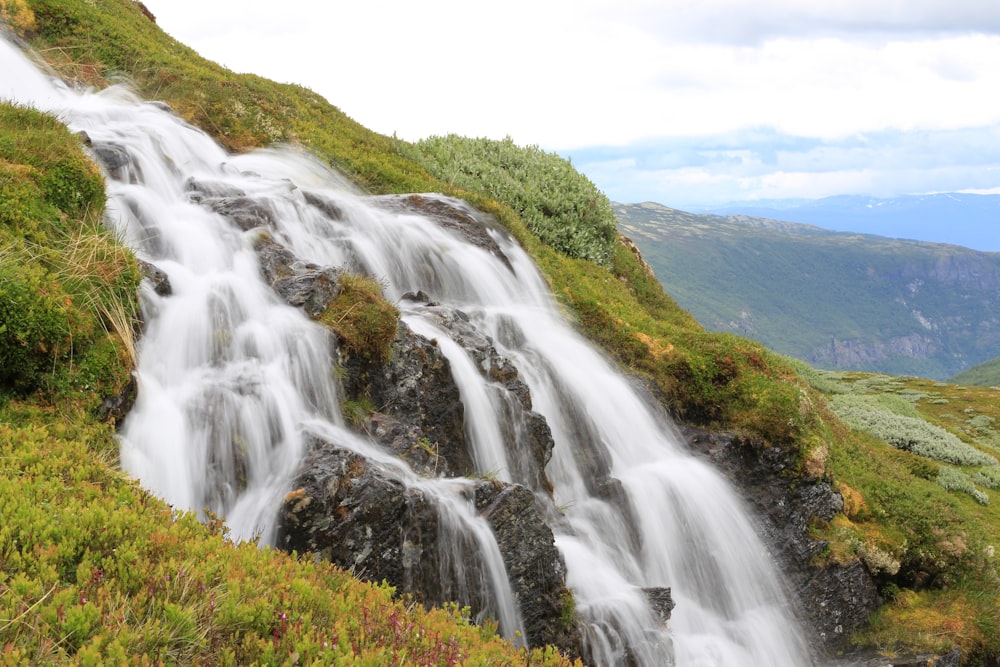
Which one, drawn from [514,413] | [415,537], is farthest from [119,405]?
[514,413]

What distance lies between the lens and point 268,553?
6.05 m

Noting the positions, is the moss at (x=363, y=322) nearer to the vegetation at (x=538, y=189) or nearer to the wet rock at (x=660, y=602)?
the wet rock at (x=660, y=602)

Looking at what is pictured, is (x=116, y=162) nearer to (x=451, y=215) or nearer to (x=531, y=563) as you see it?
(x=451, y=215)

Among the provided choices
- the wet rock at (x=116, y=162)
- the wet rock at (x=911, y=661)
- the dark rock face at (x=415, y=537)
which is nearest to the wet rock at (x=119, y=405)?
the dark rock face at (x=415, y=537)

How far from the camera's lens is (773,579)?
556 inches

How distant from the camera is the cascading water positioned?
30.6 ft

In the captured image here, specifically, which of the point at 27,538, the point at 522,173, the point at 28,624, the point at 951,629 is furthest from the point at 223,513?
the point at 522,173

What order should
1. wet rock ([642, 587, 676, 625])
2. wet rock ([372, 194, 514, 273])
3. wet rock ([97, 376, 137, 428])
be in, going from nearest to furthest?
Answer: wet rock ([97, 376, 137, 428])
wet rock ([642, 587, 676, 625])
wet rock ([372, 194, 514, 273])

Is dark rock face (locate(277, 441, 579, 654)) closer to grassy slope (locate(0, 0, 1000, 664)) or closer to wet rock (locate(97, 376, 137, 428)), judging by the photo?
grassy slope (locate(0, 0, 1000, 664))

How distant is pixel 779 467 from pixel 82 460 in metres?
14.2

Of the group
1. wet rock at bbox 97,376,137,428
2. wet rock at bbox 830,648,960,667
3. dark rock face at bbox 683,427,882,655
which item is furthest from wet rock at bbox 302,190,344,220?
wet rock at bbox 830,648,960,667

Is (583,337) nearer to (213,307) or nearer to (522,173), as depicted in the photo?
(213,307)

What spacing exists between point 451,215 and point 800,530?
43.0 ft

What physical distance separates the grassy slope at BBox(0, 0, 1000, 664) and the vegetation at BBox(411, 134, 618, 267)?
4.59 feet
